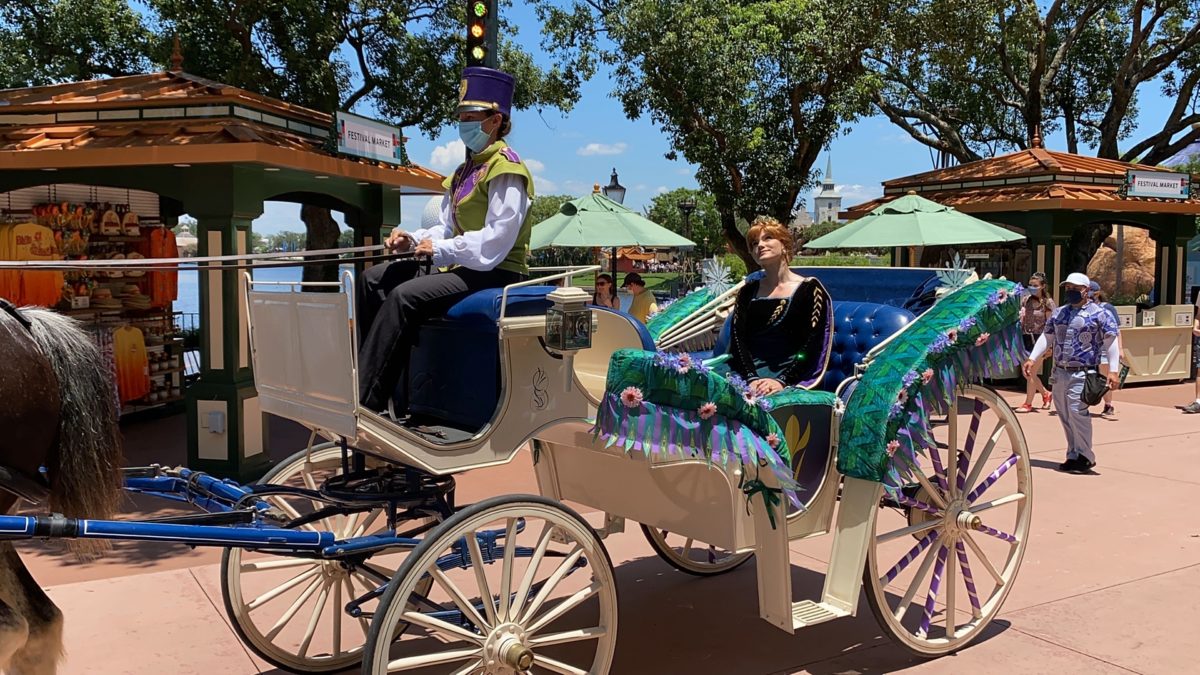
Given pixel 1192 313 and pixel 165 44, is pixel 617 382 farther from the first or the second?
pixel 1192 313

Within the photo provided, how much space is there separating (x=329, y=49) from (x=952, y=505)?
13.3m

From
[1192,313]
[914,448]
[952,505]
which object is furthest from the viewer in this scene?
[1192,313]

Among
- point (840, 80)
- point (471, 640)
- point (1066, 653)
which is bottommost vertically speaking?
point (1066, 653)

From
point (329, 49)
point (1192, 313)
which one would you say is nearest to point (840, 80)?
point (1192, 313)

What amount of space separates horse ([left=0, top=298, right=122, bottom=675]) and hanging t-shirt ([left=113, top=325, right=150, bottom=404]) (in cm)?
746

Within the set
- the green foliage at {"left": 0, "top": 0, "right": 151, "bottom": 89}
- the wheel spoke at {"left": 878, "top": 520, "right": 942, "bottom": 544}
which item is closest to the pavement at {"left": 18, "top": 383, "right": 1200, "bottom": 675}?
the wheel spoke at {"left": 878, "top": 520, "right": 942, "bottom": 544}

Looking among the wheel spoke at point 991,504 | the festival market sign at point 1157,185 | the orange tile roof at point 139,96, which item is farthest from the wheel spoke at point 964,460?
the festival market sign at point 1157,185

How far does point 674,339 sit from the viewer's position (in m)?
5.43

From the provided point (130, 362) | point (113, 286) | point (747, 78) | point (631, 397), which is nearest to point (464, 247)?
point (631, 397)

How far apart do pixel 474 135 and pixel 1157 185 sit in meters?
14.2

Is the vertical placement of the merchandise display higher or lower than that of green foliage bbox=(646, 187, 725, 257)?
lower

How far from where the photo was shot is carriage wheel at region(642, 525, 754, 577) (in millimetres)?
5535

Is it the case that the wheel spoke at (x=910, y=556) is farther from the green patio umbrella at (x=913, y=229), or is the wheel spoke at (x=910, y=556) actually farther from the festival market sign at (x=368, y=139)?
the green patio umbrella at (x=913, y=229)

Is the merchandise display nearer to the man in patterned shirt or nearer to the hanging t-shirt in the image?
the hanging t-shirt
